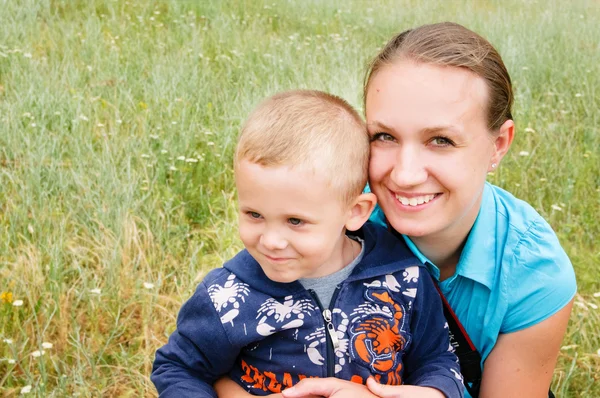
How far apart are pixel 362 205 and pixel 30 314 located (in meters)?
1.45

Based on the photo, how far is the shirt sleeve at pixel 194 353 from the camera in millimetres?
1812

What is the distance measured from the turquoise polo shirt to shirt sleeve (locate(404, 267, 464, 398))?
0.49 ft

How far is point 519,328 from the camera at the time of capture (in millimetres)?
2043

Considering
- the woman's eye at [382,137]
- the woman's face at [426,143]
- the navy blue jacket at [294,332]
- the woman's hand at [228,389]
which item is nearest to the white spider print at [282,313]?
the navy blue jacket at [294,332]

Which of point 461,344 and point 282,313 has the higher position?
point 282,313

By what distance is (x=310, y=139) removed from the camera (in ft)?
5.66

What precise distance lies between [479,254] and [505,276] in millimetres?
103

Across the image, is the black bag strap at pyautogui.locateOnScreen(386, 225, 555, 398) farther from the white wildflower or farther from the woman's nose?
the white wildflower

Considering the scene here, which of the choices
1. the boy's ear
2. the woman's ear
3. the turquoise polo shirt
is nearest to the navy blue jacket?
the boy's ear

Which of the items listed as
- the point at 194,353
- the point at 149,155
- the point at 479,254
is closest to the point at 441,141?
the point at 479,254

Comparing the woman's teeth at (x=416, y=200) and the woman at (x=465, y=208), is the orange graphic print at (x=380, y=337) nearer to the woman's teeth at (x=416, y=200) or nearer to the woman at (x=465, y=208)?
the woman at (x=465, y=208)

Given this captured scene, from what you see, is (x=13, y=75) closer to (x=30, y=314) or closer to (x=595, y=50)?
(x=30, y=314)

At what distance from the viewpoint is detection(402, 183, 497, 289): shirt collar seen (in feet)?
6.81

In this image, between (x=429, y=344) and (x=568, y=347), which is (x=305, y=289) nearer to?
(x=429, y=344)
